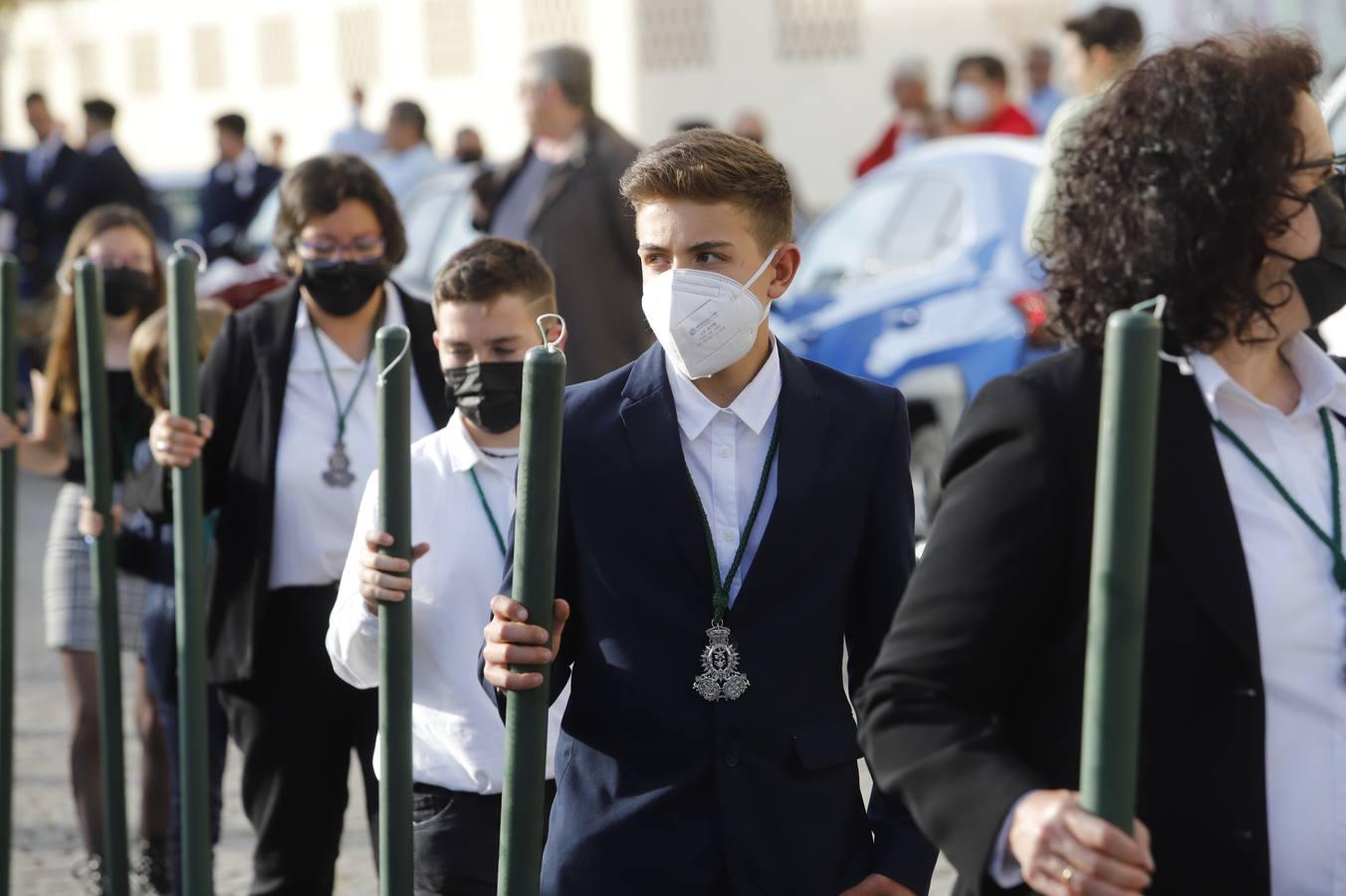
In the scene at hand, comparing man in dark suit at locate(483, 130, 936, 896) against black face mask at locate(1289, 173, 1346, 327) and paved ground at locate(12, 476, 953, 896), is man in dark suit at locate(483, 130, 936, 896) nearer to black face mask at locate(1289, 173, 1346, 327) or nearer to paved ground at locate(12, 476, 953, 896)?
black face mask at locate(1289, 173, 1346, 327)

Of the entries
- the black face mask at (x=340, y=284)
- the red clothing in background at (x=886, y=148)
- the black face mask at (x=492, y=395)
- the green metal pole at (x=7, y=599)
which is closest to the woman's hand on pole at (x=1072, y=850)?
the black face mask at (x=492, y=395)

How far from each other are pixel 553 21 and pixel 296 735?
4025 cm

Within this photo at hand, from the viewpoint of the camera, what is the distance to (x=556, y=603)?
2.90 meters

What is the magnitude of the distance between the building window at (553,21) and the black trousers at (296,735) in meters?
39.3

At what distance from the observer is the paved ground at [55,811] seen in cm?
625

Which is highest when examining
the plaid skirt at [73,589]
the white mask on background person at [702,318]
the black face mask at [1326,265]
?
the black face mask at [1326,265]

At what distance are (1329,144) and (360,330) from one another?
2.88m

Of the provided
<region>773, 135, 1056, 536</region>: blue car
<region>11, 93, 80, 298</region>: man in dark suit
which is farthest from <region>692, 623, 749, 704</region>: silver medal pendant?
<region>11, 93, 80, 298</region>: man in dark suit

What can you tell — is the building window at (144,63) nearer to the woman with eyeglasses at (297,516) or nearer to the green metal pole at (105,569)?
the woman with eyeglasses at (297,516)

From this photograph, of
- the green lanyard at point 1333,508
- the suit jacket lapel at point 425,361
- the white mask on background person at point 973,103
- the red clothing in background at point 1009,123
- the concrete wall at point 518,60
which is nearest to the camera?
the green lanyard at point 1333,508

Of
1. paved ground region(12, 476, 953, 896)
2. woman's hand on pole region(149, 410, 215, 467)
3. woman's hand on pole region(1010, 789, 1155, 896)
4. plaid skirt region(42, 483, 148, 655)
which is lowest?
paved ground region(12, 476, 953, 896)

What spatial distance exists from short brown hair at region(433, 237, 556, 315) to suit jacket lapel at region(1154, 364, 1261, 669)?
1.88 metres

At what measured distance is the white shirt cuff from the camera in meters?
2.25

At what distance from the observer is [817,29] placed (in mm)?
41875
